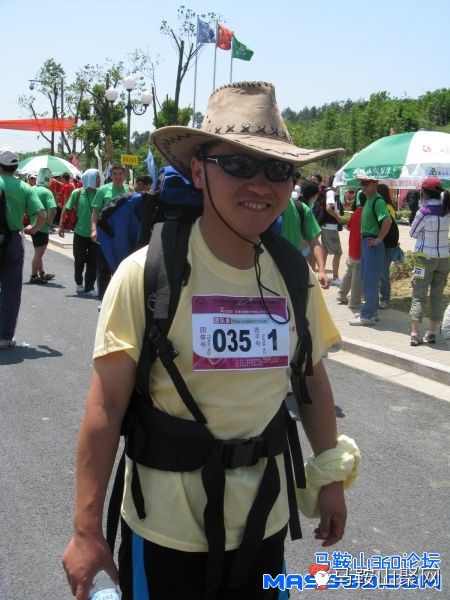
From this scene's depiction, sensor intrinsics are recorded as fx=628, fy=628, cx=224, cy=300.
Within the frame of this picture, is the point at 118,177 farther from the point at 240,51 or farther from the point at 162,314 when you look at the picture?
the point at 240,51

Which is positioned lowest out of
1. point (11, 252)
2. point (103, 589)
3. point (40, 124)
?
point (103, 589)

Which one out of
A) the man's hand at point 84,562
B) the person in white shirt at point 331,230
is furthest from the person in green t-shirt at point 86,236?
the man's hand at point 84,562

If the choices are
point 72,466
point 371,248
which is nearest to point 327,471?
point 72,466

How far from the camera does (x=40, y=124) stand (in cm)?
4397

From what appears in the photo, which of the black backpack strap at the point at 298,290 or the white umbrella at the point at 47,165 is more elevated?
the white umbrella at the point at 47,165

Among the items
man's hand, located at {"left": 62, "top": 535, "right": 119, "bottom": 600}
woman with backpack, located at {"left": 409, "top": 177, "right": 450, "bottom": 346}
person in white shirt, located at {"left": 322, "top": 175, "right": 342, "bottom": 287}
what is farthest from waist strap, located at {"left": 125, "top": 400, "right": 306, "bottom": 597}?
person in white shirt, located at {"left": 322, "top": 175, "right": 342, "bottom": 287}

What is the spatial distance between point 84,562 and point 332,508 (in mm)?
760

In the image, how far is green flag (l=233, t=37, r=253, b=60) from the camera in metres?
30.9

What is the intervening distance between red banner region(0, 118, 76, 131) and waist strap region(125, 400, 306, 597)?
4188cm

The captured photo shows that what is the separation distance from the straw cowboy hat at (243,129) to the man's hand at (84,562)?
109 centimetres

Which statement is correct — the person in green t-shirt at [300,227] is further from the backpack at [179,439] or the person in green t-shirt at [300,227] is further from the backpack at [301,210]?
the backpack at [179,439]

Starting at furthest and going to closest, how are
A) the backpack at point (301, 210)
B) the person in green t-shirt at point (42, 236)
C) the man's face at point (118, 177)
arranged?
the person in green t-shirt at point (42, 236), the man's face at point (118, 177), the backpack at point (301, 210)

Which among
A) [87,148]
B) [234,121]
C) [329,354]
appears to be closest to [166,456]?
[234,121]

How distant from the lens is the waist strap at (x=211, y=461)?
161 cm
